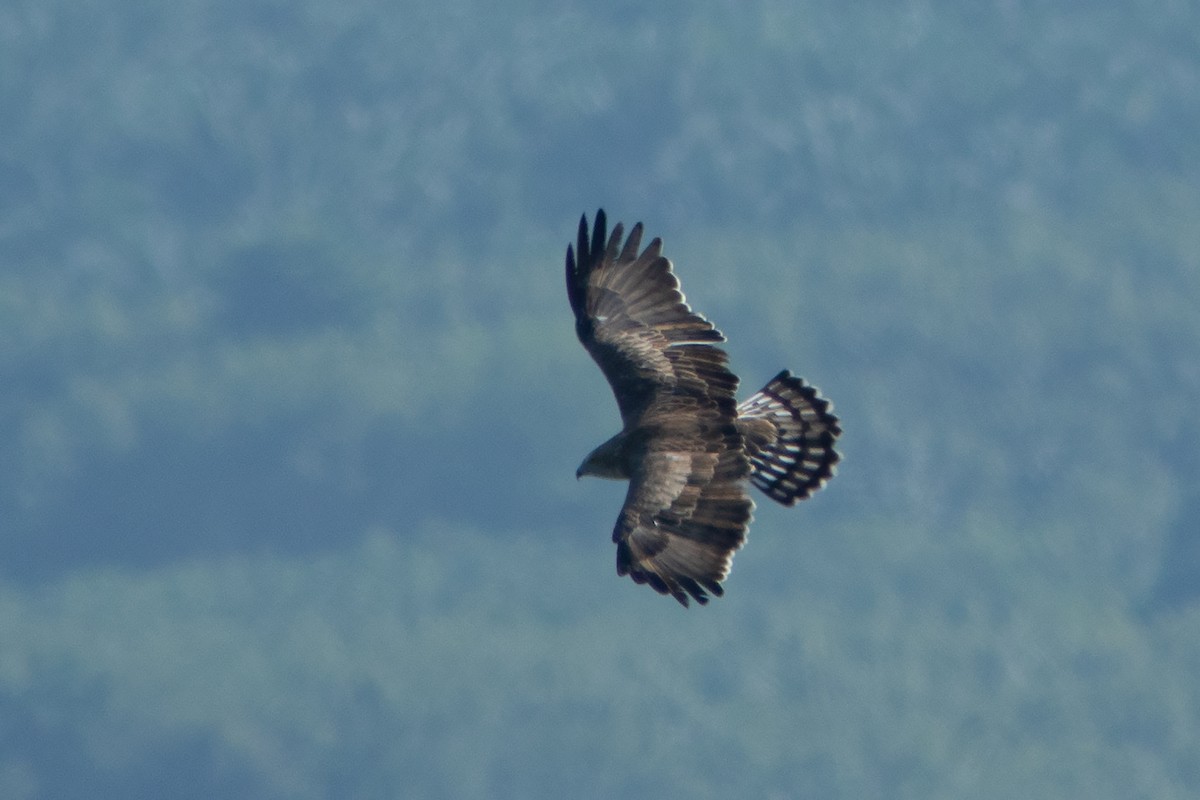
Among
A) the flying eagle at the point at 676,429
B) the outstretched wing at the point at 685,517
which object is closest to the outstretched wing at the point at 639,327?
the flying eagle at the point at 676,429

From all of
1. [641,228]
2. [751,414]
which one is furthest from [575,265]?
[751,414]

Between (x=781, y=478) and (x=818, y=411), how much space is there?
61cm

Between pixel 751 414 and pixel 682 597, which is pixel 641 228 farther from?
pixel 682 597

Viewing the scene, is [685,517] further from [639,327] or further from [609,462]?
[639,327]

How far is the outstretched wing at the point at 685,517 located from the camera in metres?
11.4

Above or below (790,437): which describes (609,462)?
below

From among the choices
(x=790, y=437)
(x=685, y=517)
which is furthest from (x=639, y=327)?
(x=685, y=517)

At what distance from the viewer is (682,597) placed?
11203 mm

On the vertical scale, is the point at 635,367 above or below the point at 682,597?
above

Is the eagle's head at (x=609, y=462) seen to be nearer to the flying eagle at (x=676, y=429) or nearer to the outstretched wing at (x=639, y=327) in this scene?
the flying eagle at (x=676, y=429)

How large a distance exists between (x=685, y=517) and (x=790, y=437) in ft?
9.33

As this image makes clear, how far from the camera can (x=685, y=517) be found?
11.8 meters

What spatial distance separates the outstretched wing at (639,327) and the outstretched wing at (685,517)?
0.75m

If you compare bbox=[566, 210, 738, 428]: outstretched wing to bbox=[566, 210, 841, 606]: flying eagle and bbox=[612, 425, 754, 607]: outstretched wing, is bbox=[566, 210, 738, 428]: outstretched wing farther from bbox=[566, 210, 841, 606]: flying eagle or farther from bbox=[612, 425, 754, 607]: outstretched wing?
bbox=[612, 425, 754, 607]: outstretched wing
